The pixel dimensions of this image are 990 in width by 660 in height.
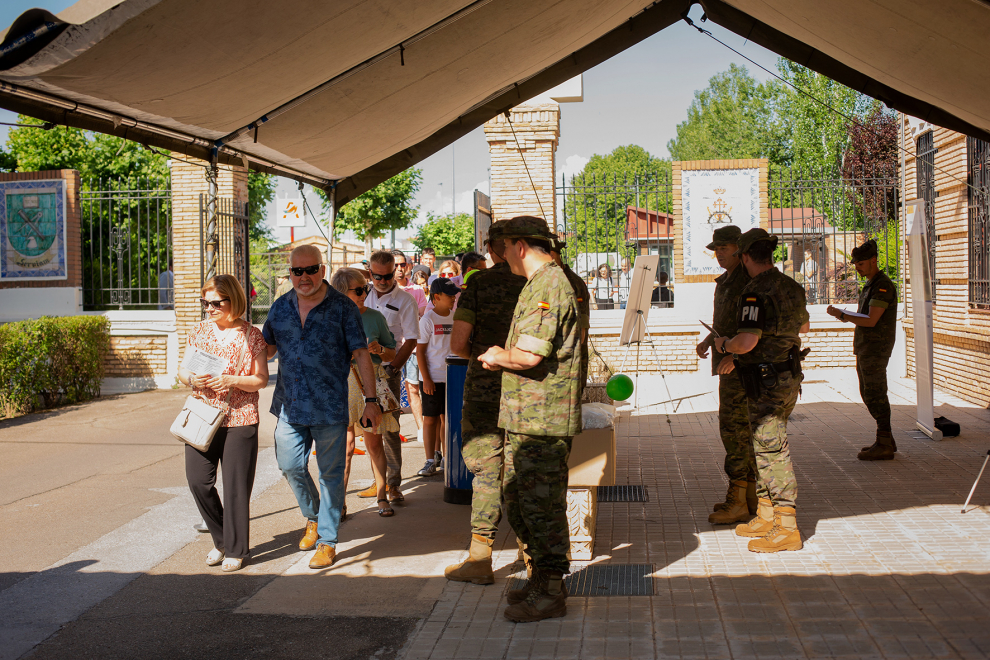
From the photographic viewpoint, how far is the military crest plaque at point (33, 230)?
14.6 m

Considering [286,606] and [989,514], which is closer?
[286,606]

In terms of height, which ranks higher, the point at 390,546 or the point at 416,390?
the point at 416,390

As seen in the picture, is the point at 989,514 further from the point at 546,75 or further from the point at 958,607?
the point at 546,75

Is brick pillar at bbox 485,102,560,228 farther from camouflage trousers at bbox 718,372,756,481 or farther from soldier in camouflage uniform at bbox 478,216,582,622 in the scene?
soldier in camouflage uniform at bbox 478,216,582,622

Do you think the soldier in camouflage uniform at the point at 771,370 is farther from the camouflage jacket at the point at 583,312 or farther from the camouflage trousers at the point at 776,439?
the camouflage jacket at the point at 583,312

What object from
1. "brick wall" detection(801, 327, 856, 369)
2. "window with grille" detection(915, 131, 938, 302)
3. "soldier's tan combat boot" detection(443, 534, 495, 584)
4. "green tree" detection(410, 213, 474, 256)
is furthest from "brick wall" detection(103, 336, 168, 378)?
"green tree" detection(410, 213, 474, 256)

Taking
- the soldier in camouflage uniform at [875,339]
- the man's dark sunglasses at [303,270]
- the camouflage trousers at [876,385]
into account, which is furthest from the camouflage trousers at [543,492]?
the camouflage trousers at [876,385]

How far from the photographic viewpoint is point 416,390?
8586mm

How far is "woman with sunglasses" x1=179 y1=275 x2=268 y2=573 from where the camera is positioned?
5078 millimetres

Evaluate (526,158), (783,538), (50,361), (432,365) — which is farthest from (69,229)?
(783,538)

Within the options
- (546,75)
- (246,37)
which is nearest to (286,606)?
(246,37)

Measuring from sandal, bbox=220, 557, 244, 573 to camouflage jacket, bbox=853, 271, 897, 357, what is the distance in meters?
5.75

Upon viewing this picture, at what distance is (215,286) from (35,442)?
6.14 metres

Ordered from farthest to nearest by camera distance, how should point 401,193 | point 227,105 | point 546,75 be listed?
1. point 401,193
2. point 546,75
3. point 227,105
